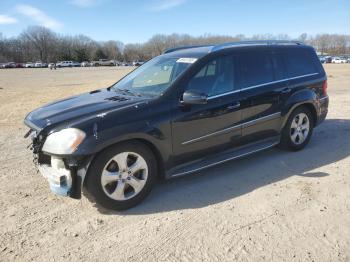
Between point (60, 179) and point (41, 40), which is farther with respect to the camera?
point (41, 40)

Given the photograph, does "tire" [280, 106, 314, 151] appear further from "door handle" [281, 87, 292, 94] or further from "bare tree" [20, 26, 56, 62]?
"bare tree" [20, 26, 56, 62]

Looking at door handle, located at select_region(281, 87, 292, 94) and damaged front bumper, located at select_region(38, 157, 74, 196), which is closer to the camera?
damaged front bumper, located at select_region(38, 157, 74, 196)

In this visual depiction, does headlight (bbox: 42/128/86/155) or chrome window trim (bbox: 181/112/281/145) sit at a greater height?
headlight (bbox: 42/128/86/155)

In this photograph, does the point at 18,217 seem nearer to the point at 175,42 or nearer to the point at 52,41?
the point at 52,41

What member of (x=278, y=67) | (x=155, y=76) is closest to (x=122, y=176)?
(x=155, y=76)

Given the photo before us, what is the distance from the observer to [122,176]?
3859 mm

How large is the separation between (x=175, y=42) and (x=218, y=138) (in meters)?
148

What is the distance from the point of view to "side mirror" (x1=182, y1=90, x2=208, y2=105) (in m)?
4.08

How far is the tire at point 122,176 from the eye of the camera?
3688mm

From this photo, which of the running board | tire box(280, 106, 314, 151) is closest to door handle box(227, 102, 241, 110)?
the running board

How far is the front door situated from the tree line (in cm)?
10288

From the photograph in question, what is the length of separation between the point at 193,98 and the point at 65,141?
4.98ft

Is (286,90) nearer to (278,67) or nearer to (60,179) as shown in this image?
(278,67)

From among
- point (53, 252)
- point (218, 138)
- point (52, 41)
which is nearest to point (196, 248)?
point (53, 252)
